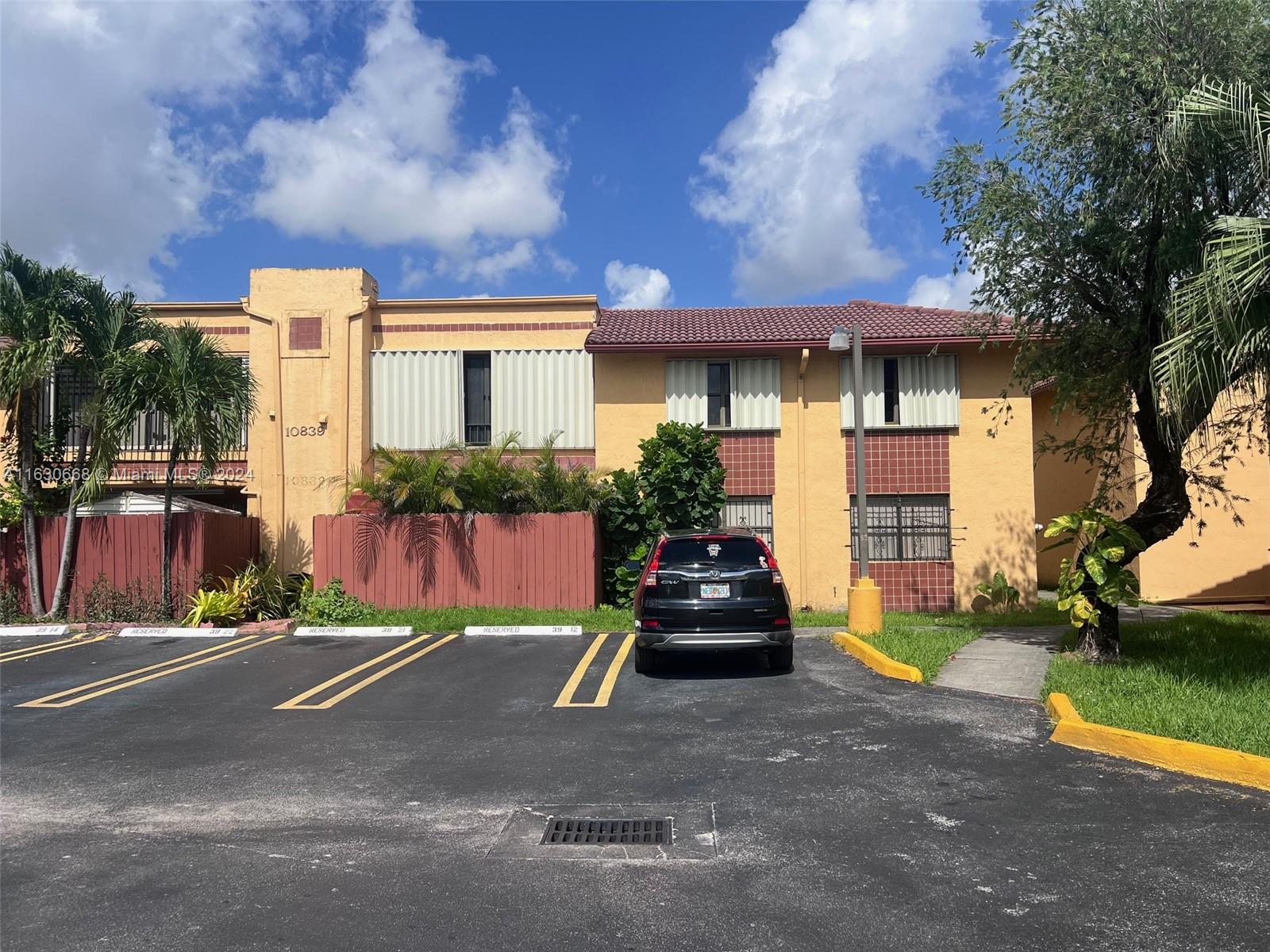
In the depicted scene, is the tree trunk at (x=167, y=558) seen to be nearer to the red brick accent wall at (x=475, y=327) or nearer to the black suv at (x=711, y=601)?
the red brick accent wall at (x=475, y=327)

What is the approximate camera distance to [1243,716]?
23.7 ft

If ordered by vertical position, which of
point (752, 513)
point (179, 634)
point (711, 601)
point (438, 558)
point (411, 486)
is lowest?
point (179, 634)

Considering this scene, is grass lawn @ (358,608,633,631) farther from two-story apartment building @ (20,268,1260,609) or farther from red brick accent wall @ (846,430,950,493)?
red brick accent wall @ (846,430,950,493)

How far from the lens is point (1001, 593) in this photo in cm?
1812

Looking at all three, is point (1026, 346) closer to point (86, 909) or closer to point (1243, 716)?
point (1243, 716)

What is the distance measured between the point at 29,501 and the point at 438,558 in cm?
702

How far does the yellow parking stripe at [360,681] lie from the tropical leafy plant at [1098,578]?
25.6ft

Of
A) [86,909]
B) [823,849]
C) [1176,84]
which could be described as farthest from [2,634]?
[1176,84]

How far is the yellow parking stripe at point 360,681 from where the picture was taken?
9242 millimetres

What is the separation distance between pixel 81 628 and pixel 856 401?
1306 centimetres

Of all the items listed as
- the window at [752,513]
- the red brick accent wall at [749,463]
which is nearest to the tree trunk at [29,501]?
the red brick accent wall at [749,463]

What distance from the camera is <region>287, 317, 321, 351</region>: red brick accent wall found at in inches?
762

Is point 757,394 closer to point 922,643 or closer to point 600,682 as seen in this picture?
point 922,643

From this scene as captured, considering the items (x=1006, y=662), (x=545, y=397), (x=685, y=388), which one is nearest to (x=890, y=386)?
(x=685, y=388)
